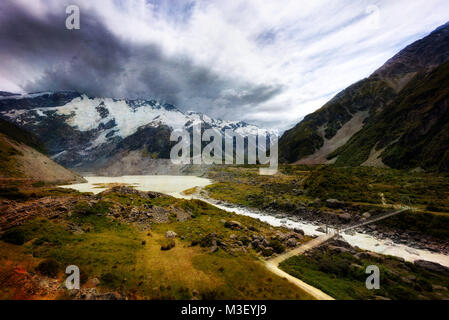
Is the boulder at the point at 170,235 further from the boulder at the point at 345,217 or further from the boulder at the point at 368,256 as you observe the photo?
the boulder at the point at 345,217

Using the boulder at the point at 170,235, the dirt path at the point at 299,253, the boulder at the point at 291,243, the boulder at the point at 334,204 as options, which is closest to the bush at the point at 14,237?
the boulder at the point at 170,235

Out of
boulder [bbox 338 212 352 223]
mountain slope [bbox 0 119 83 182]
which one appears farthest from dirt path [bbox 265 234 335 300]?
mountain slope [bbox 0 119 83 182]

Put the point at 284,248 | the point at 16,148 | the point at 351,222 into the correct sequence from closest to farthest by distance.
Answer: the point at 284,248 < the point at 351,222 < the point at 16,148

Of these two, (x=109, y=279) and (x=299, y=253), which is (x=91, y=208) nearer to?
(x=109, y=279)

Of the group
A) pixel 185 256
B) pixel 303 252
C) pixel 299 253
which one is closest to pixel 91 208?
pixel 185 256
